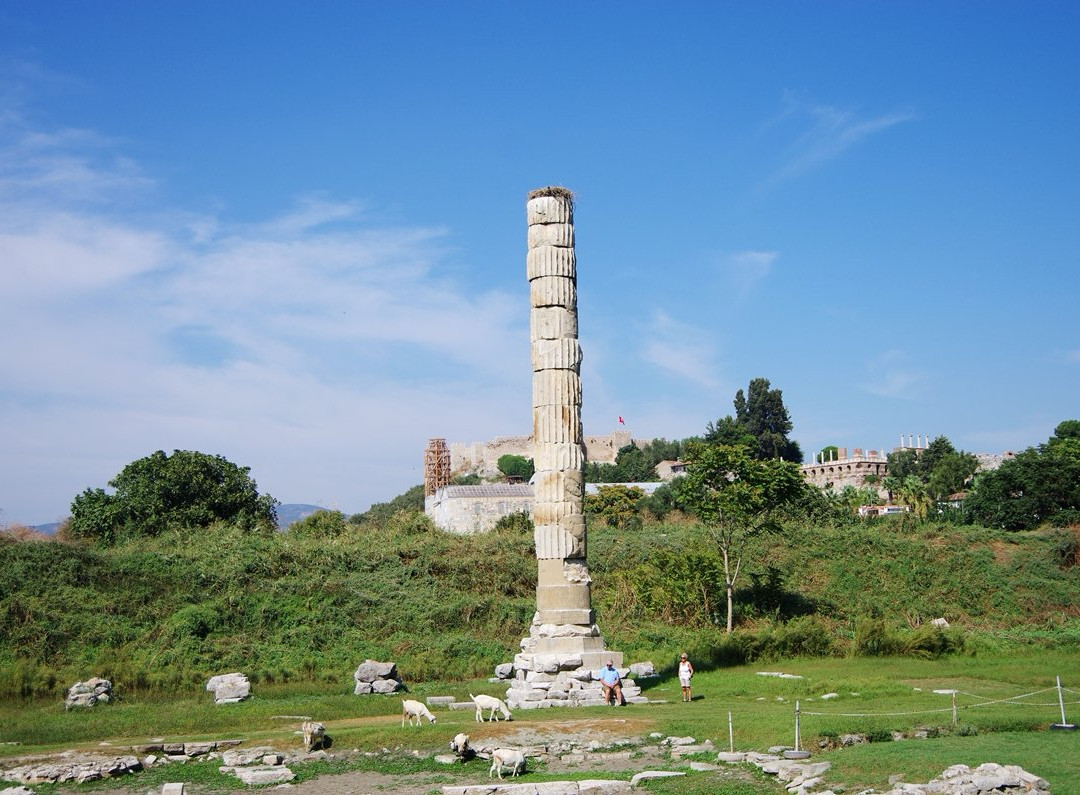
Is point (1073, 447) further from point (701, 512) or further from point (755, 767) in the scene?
point (755, 767)

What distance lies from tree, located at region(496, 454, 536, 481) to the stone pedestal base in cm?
8933

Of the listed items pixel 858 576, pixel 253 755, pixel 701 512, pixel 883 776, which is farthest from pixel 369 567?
pixel 883 776

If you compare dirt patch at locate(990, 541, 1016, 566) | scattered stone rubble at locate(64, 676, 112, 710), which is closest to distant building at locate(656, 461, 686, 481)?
dirt patch at locate(990, 541, 1016, 566)

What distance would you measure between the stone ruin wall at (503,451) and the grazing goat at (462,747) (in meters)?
103

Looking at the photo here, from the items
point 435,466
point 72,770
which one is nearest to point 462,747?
point 72,770

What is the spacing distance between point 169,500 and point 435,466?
61.8m

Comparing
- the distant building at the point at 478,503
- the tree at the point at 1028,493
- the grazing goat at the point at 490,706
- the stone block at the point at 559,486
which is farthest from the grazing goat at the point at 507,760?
the distant building at the point at 478,503

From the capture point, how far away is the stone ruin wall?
121 m

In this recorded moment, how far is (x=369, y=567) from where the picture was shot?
33.3 metres

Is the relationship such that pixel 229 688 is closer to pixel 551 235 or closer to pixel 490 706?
pixel 490 706

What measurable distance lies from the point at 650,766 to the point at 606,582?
63.1ft

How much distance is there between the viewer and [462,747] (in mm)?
15102

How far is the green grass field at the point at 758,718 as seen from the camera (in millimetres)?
13227

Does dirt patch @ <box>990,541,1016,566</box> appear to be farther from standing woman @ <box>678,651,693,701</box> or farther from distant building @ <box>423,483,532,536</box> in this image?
distant building @ <box>423,483,532,536</box>
